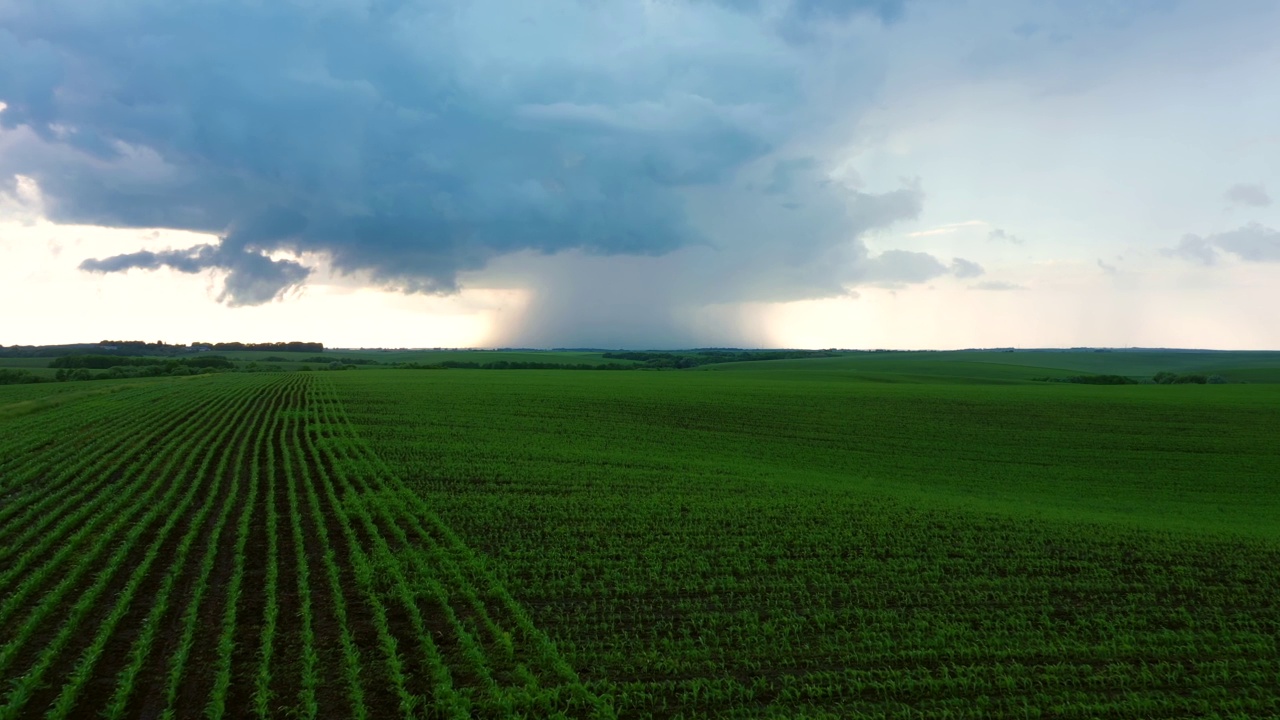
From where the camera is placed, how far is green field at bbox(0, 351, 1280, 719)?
31.3 feet

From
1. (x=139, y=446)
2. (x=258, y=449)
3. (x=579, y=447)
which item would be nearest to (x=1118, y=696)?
(x=579, y=447)

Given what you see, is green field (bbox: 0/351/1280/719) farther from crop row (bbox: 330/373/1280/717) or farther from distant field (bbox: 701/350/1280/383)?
distant field (bbox: 701/350/1280/383)

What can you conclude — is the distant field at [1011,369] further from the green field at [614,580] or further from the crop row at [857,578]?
the green field at [614,580]

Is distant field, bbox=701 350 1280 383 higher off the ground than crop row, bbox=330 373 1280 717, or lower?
higher

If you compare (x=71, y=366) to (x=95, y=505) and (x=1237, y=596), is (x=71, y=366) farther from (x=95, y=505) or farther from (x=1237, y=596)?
(x=1237, y=596)

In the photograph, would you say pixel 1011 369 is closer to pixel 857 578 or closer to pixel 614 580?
pixel 857 578

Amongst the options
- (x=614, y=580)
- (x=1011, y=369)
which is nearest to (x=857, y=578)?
(x=614, y=580)

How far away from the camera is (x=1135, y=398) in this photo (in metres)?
50.4

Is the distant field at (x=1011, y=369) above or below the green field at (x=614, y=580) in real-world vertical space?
above

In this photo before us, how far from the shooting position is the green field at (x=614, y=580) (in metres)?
9.55

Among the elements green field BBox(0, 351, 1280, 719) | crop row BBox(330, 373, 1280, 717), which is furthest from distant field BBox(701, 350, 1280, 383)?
green field BBox(0, 351, 1280, 719)

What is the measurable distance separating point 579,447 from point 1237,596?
74.3 ft

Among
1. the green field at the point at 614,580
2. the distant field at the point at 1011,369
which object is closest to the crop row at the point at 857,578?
the green field at the point at 614,580

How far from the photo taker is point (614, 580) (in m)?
13.9
